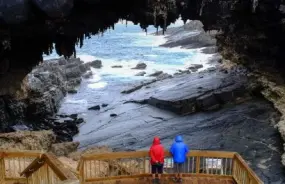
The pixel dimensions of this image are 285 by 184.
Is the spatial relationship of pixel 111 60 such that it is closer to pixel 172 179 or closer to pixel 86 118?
A: pixel 86 118

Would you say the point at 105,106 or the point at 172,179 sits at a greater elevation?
the point at 172,179

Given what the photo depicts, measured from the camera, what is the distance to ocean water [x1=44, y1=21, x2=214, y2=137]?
1461 inches

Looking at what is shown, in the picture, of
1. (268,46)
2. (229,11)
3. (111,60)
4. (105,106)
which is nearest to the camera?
(229,11)

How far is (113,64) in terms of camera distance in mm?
63594

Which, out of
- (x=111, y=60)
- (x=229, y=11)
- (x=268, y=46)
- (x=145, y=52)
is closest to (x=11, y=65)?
(x=229, y=11)

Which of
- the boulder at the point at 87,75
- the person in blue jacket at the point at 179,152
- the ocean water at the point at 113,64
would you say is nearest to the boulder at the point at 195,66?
the ocean water at the point at 113,64

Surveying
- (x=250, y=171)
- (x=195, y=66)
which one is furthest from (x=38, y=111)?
(x=195, y=66)

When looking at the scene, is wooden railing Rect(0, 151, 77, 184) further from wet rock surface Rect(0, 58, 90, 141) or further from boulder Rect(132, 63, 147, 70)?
boulder Rect(132, 63, 147, 70)

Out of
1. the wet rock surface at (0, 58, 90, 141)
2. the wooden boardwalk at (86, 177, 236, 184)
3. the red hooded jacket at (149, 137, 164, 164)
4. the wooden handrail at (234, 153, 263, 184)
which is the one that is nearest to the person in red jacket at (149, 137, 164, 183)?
the red hooded jacket at (149, 137, 164, 164)

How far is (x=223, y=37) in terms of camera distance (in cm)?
2853

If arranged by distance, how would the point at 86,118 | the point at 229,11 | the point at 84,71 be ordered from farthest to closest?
the point at 84,71
the point at 86,118
the point at 229,11

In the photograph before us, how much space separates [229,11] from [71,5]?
11.0m

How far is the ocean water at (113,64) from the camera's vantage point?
37100mm

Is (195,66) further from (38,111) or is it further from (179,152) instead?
(179,152)
